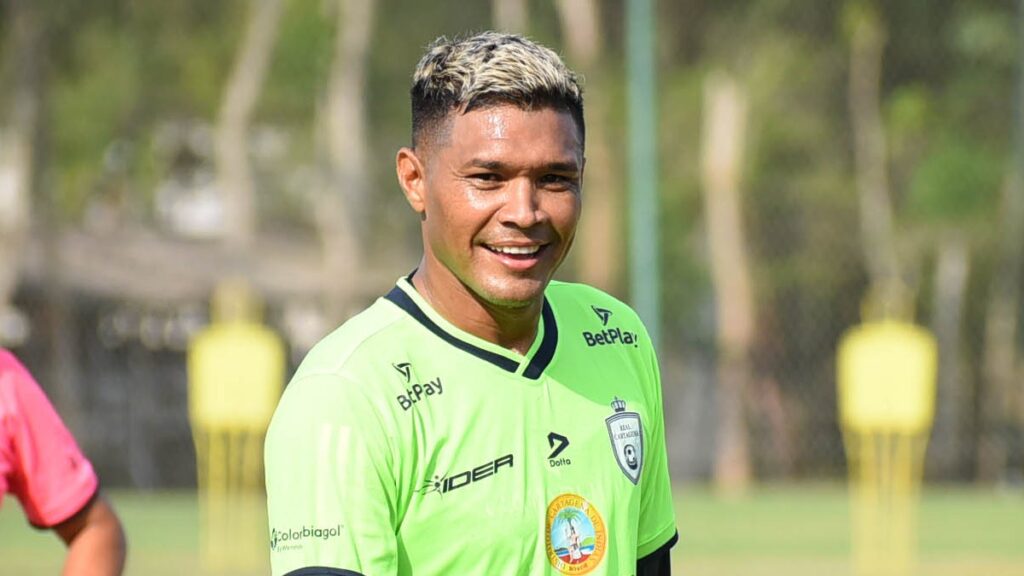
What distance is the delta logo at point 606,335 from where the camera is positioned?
3383 mm

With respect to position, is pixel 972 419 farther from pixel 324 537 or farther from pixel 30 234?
pixel 324 537

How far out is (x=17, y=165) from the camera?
62.5 ft

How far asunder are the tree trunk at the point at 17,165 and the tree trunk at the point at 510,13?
4.80 metres

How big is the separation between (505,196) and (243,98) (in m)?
16.9

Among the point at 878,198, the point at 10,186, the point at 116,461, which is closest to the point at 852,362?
the point at 878,198

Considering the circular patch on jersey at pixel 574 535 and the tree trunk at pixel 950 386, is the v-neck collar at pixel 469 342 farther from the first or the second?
the tree trunk at pixel 950 386

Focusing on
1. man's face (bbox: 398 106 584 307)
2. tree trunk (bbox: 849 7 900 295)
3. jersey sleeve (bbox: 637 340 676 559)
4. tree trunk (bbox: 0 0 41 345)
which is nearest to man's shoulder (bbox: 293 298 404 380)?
man's face (bbox: 398 106 584 307)

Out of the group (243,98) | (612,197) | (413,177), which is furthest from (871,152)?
Answer: (413,177)

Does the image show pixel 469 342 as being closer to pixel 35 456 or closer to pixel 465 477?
pixel 465 477

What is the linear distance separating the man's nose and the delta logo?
17.3 inches

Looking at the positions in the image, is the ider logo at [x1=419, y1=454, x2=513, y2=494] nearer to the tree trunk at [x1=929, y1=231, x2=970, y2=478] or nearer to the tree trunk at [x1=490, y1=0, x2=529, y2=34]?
the tree trunk at [x1=929, y1=231, x2=970, y2=478]

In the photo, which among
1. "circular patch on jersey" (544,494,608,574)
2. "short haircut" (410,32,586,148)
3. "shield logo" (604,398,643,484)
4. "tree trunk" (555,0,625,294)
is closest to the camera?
"short haircut" (410,32,586,148)

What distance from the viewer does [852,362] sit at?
1315 centimetres

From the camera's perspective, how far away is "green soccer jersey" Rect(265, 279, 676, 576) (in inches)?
112
